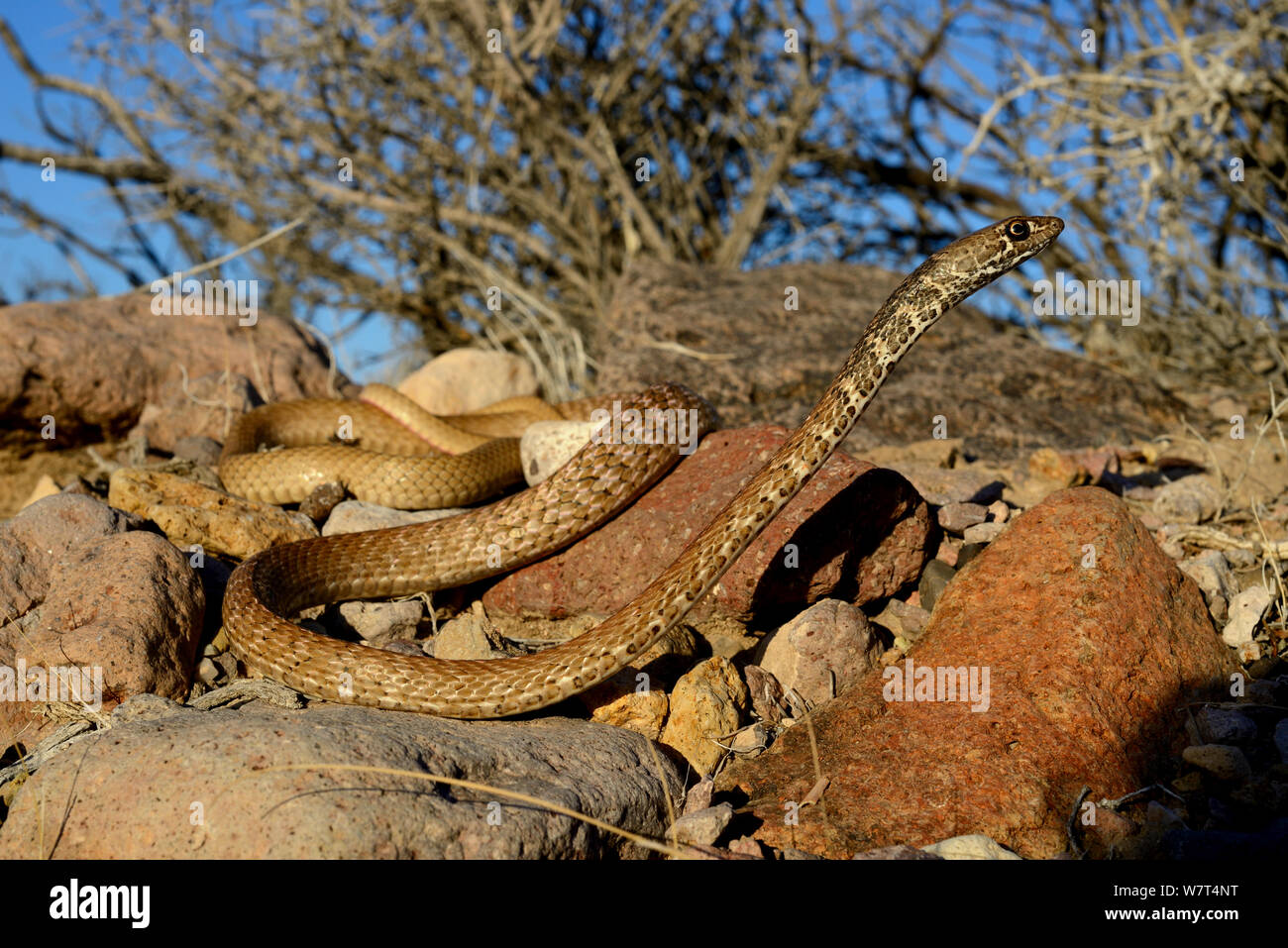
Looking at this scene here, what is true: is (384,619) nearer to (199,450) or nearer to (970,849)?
(199,450)

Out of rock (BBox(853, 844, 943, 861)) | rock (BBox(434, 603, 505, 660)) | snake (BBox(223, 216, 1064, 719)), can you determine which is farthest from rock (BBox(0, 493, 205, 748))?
rock (BBox(853, 844, 943, 861))

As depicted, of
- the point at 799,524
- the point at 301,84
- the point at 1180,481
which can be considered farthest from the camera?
the point at 301,84

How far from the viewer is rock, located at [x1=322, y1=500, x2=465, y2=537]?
6.50m

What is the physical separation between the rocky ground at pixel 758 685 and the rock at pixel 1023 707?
1 cm

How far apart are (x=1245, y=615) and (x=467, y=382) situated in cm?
651

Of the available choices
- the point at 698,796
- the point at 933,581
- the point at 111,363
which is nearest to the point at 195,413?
the point at 111,363

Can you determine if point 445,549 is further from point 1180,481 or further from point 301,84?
point 301,84

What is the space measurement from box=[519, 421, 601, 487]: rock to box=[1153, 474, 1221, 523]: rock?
3701 millimetres

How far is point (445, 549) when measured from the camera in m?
5.71

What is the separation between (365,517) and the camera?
6539mm

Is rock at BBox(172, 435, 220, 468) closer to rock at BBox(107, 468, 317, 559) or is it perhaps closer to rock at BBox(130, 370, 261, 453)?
Result: rock at BBox(130, 370, 261, 453)

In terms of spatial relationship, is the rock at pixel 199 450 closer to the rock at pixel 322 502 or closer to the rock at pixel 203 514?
the rock at pixel 203 514
